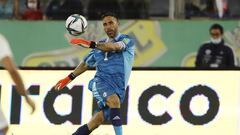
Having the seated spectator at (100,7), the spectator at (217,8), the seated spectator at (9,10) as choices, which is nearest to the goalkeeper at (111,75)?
the seated spectator at (100,7)

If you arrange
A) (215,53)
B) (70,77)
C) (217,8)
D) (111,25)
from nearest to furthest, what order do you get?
1. (111,25)
2. (70,77)
3. (215,53)
4. (217,8)

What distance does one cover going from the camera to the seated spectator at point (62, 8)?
13672 mm

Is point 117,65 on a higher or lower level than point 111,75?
higher

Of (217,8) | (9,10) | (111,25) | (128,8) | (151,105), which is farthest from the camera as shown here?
(9,10)

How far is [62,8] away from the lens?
13.8 metres

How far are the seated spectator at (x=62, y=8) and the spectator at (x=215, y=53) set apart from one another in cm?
231

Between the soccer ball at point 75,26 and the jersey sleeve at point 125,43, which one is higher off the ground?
the soccer ball at point 75,26

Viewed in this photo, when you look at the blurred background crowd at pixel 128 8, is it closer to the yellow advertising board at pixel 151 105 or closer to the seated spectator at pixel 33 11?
the seated spectator at pixel 33 11

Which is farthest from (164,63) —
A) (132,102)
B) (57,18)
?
(132,102)

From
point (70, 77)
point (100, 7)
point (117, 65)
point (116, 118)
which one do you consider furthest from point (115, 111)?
point (100, 7)

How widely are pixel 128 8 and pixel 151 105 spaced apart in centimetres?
366

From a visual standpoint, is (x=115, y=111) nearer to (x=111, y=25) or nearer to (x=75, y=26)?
(x=111, y=25)

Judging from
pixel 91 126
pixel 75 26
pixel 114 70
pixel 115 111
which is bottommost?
pixel 91 126

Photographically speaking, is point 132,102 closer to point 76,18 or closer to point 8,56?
point 76,18
